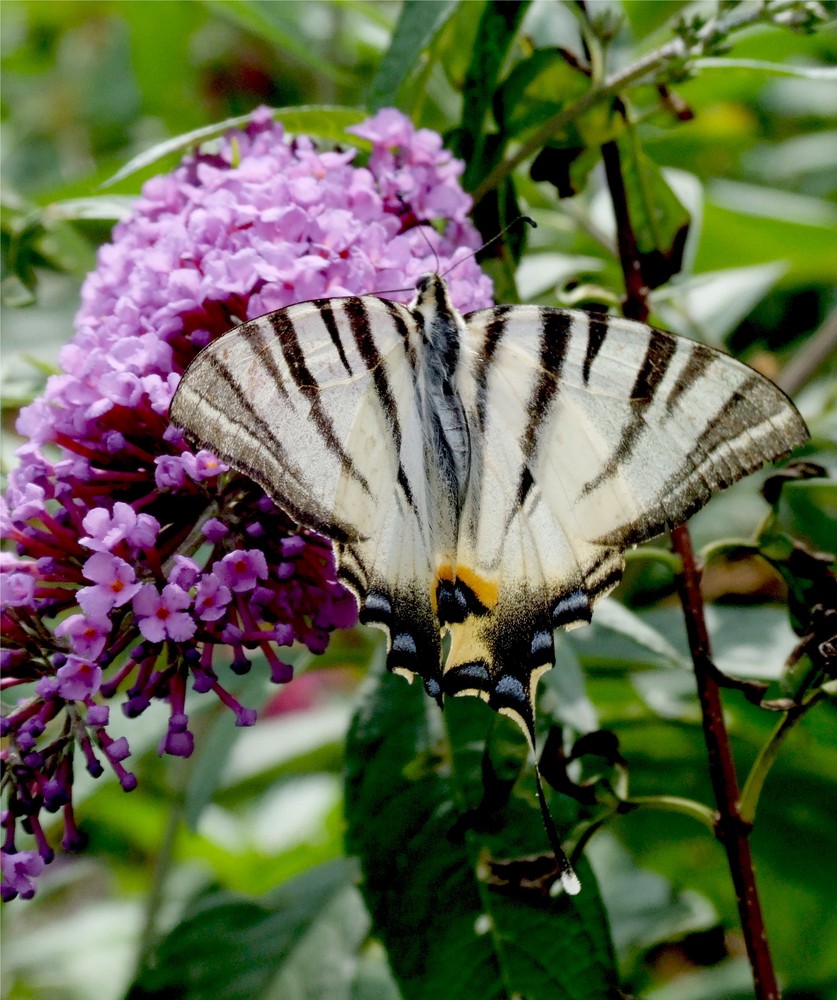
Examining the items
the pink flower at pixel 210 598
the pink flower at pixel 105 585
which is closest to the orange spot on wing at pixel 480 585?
the pink flower at pixel 210 598

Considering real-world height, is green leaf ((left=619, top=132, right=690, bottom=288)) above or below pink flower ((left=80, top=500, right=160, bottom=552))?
above

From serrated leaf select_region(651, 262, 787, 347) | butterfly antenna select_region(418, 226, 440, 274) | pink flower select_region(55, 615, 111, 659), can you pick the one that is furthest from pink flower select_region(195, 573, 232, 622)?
serrated leaf select_region(651, 262, 787, 347)

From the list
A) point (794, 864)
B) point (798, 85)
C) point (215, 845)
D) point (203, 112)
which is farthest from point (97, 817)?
point (798, 85)

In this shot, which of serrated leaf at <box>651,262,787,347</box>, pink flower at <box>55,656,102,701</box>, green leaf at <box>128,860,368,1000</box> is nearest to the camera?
pink flower at <box>55,656,102,701</box>

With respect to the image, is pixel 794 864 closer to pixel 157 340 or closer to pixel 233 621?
pixel 233 621

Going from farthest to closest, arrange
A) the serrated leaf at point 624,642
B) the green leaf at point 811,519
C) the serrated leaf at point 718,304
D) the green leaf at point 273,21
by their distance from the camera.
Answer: the green leaf at point 811,519 < the serrated leaf at point 718,304 < the green leaf at point 273,21 < the serrated leaf at point 624,642

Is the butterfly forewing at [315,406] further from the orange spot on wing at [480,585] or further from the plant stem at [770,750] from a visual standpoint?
the plant stem at [770,750]

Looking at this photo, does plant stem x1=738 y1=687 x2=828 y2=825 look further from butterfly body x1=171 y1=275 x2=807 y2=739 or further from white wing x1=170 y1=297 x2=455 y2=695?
white wing x1=170 y1=297 x2=455 y2=695
